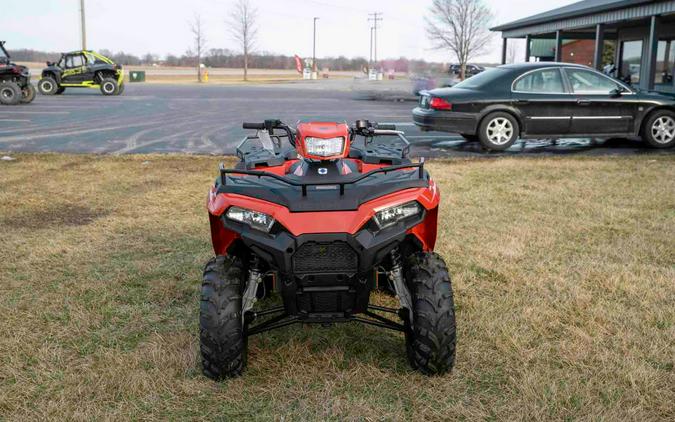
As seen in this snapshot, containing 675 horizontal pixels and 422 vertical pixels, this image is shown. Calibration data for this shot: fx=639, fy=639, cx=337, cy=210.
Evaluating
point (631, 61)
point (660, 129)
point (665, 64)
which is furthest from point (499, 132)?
point (631, 61)

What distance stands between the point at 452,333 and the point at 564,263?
2.26 metres

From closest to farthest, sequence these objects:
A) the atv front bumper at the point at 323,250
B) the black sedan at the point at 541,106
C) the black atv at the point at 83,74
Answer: the atv front bumper at the point at 323,250
the black sedan at the point at 541,106
the black atv at the point at 83,74

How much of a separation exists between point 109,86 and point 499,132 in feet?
67.5

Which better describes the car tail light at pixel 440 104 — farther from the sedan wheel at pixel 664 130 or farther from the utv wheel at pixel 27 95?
the utv wheel at pixel 27 95

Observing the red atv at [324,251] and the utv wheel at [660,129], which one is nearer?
the red atv at [324,251]

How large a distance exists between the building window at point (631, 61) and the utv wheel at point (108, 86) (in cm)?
1995

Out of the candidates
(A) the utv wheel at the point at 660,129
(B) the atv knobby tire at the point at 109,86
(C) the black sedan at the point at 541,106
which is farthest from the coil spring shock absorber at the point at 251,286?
(B) the atv knobby tire at the point at 109,86

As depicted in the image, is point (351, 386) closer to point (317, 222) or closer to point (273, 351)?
point (273, 351)

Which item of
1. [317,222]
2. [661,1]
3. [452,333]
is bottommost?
[452,333]

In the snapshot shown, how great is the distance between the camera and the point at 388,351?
11.3 feet

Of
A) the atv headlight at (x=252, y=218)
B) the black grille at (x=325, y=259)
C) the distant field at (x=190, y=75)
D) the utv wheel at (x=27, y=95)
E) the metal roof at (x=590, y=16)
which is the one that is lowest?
the black grille at (x=325, y=259)

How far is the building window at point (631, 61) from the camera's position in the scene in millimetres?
22031

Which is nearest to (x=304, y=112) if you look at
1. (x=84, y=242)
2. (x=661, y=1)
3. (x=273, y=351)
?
(x=661, y=1)

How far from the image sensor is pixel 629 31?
22.7 meters
